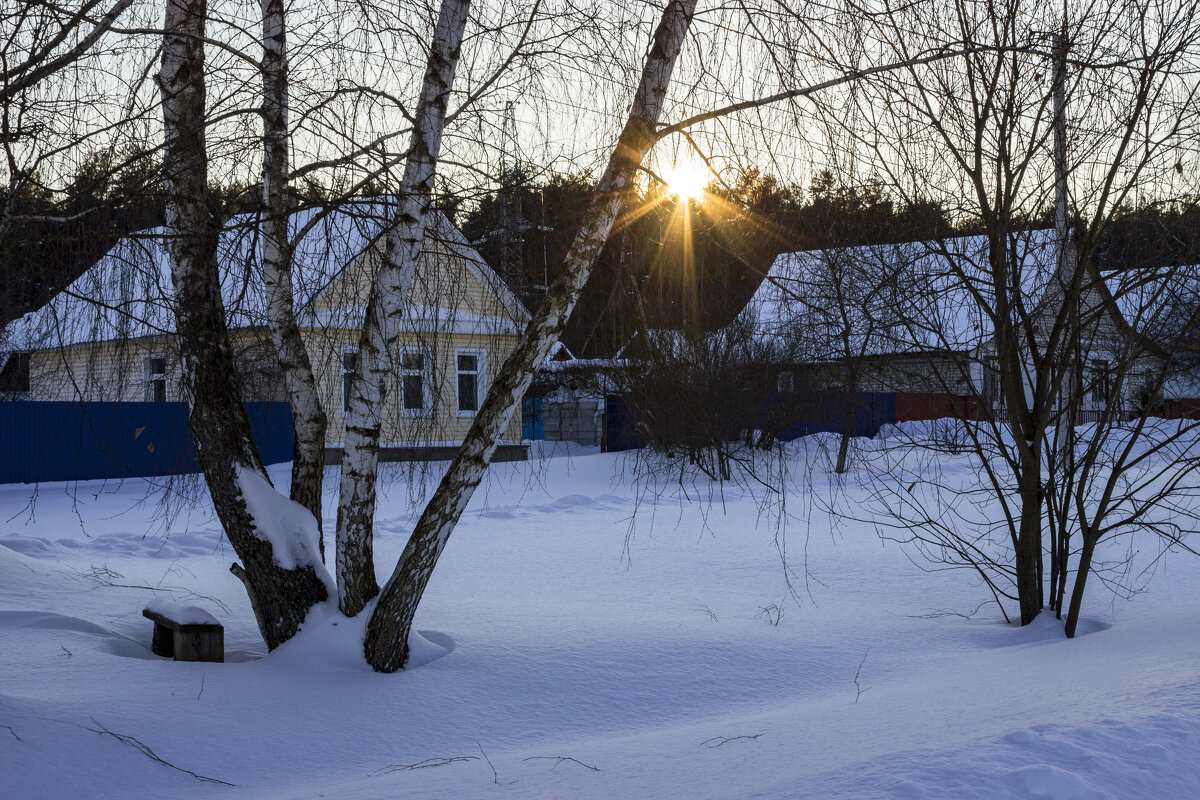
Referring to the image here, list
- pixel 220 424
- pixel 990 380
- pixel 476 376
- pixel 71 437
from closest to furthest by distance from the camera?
1. pixel 220 424
2. pixel 990 380
3. pixel 476 376
4. pixel 71 437

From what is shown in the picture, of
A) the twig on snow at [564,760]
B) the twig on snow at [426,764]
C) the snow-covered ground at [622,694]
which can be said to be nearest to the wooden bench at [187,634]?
the snow-covered ground at [622,694]

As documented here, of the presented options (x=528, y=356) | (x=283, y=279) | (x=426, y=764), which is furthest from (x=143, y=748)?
(x=283, y=279)

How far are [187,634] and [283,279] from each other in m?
2.09

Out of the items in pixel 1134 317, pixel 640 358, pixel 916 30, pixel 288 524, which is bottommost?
pixel 288 524

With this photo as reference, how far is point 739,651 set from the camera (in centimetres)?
583

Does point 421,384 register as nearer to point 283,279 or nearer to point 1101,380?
point 283,279

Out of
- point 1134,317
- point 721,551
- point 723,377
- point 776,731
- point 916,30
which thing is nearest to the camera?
point 776,731

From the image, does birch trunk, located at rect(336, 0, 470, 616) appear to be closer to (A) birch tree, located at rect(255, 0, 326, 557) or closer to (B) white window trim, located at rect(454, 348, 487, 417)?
(A) birch tree, located at rect(255, 0, 326, 557)

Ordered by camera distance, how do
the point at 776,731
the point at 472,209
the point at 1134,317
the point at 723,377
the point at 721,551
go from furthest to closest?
the point at 723,377 → the point at 721,551 → the point at 1134,317 → the point at 472,209 → the point at 776,731

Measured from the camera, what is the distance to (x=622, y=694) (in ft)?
16.5

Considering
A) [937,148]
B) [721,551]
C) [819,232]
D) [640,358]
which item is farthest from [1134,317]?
[721,551]

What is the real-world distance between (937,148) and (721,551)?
239 inches

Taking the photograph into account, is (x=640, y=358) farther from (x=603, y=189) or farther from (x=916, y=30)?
(x=916, y=30)

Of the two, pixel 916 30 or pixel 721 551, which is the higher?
pixel 916 30
